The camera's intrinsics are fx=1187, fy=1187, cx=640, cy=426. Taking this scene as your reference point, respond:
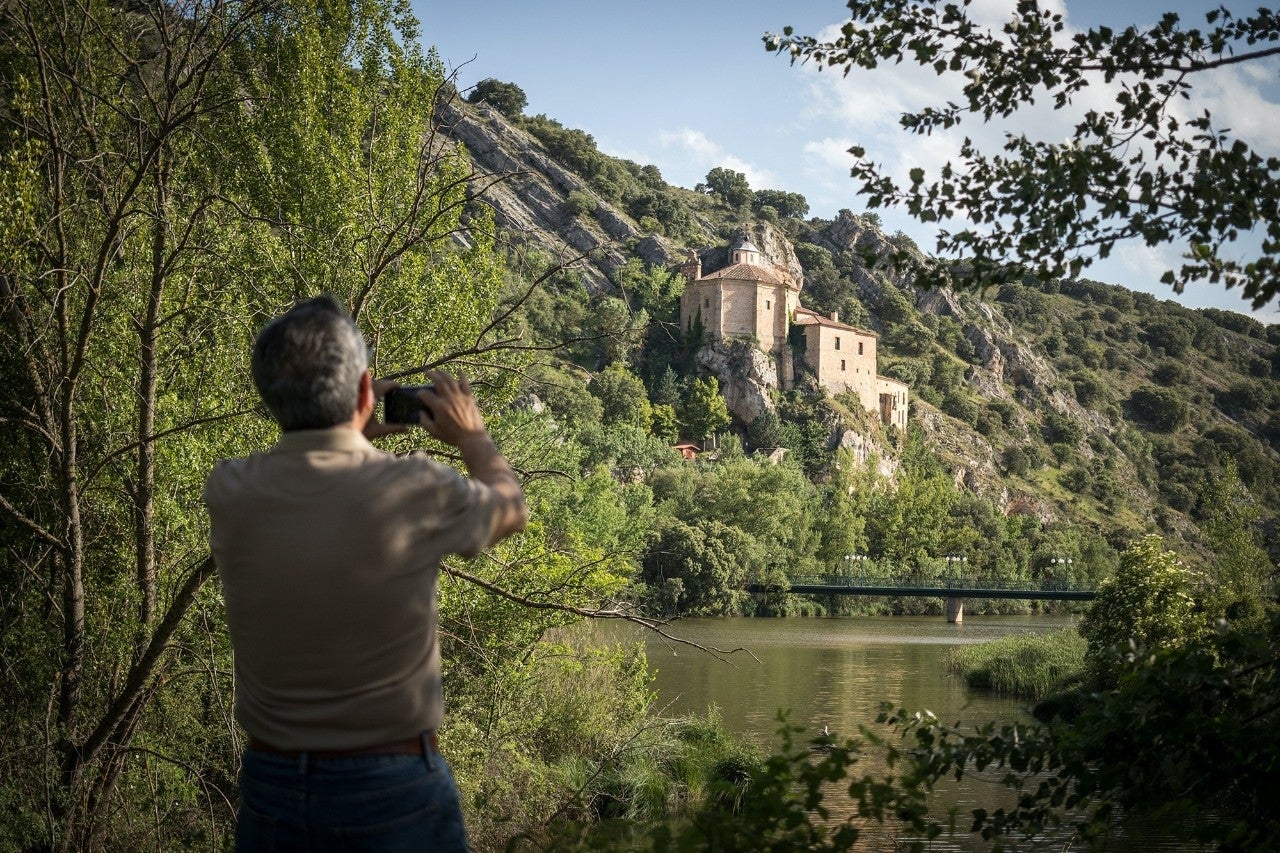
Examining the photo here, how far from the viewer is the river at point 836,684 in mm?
14961

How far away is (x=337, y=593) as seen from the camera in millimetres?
1668

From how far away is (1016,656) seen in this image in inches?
1057

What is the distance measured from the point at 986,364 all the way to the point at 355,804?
121653 millimetres

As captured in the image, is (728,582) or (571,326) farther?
(571,326)

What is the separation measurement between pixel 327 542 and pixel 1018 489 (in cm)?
9891

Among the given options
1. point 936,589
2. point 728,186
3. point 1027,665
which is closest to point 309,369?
point 1027,665

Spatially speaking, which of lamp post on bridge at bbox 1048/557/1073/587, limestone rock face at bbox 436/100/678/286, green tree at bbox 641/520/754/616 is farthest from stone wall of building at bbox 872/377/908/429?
green tree at bbox 641/520/754/616

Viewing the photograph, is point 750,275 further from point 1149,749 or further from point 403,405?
point 403,405

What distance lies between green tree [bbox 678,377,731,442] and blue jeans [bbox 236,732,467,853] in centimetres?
8058

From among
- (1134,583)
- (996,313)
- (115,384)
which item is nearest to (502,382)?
(115,384)

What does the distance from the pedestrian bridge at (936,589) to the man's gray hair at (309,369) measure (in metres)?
41.0

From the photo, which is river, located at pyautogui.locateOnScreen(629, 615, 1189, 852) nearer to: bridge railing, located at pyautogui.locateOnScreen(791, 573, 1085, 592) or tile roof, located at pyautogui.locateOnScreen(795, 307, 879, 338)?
bridge railing, located at pyautogui.locateOnScreen(791, 573, 1085, 592)

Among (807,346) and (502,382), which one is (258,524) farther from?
(807,346)

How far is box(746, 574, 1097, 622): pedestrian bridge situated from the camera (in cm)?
4284
